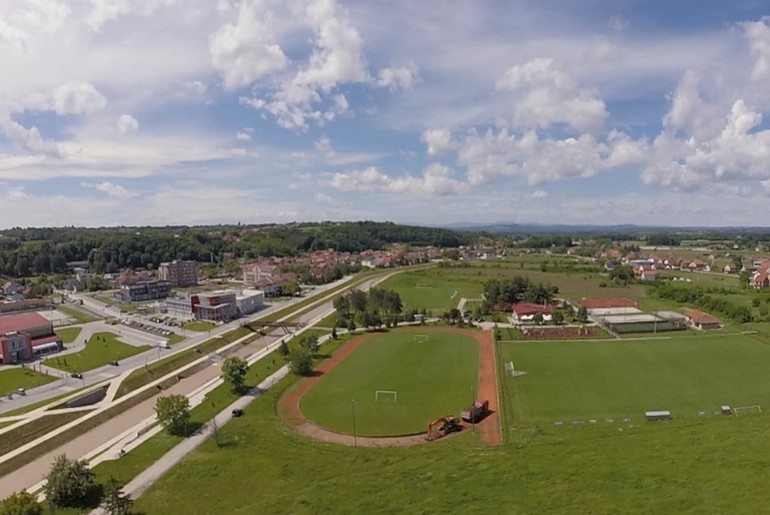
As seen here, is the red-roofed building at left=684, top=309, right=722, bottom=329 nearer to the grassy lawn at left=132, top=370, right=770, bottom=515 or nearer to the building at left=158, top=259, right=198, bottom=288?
the grassy lawn at left=132, top=370, right=770, bottom=515

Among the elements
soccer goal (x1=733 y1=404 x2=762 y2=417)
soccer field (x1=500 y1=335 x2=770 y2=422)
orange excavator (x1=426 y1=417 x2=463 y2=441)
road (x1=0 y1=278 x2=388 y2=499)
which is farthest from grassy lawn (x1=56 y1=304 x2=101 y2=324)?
soccer goal (x1=733 y1=404 x2=762 y2=417)

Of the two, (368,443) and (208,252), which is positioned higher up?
(208,252)

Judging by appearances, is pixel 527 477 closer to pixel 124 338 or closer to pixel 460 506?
pixel 460 506

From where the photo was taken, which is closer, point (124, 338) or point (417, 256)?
point (124, 338)

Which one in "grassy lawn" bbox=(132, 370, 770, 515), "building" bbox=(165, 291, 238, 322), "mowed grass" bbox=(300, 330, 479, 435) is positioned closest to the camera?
"grassy lawn" bbox=(132, 370, 770, 515)

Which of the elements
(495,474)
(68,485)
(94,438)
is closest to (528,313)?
(495,474)

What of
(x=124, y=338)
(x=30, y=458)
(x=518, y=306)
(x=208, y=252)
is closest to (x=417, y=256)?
(x=208, y=252)
